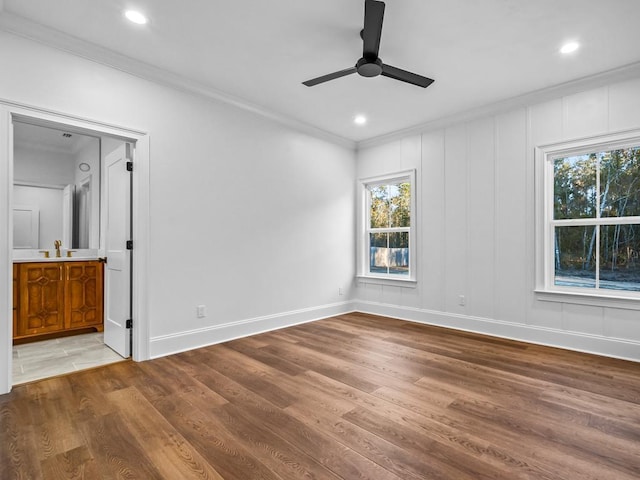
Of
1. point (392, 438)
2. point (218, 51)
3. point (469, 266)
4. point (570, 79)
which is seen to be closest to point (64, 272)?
point (218, 51)

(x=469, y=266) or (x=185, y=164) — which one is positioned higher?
(x=185, y=164)

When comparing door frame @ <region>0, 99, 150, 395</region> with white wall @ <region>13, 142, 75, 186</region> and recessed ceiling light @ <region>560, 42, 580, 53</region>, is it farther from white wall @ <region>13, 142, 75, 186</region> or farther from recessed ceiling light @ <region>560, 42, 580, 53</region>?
recessed ceiling light @ <region>560, 42, 580, 53</region>

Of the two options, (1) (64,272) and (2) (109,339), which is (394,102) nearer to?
(2) (109,339)

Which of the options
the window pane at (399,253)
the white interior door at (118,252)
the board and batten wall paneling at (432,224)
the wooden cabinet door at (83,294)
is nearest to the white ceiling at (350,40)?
the board and batten wall paneling at (432,224)

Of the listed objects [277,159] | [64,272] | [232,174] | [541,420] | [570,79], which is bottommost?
[541,420]

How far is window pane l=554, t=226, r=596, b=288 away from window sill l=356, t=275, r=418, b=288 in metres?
1.70

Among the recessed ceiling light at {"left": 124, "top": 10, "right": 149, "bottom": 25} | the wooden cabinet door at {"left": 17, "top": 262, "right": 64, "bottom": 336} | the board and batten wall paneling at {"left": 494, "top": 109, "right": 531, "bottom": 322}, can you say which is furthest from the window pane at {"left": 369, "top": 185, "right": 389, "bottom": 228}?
the wooden cabinet door at {"left": 17, "top": 262, "right": 64, "bottom": 336}

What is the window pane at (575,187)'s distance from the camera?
3568mm

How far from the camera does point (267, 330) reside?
4.28 meters

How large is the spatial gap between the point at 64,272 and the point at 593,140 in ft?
19.9

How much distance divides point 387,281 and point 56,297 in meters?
A: 4.29

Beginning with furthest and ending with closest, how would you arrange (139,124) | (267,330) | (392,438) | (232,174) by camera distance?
(267,330), (232,174), (139,124), (392,438)

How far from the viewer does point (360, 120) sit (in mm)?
4617

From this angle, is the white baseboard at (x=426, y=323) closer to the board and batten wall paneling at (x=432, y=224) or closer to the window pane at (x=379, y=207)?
the board and batten wall paneling at (x=432, y=224)
